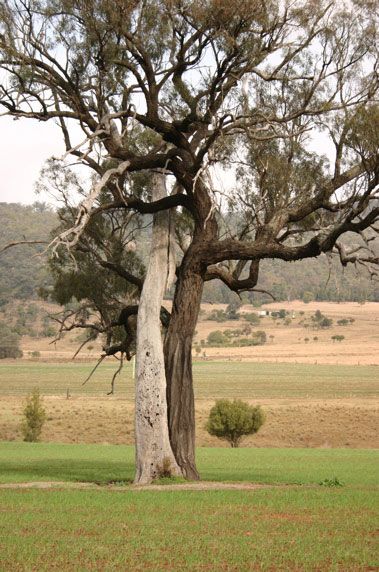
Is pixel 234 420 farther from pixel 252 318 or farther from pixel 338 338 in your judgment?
pixel 252 318

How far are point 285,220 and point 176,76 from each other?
3.74 m

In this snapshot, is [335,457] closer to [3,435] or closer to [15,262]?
[3,435]

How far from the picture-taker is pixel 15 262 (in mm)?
133125

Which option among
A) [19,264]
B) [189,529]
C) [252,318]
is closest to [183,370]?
[189,529]

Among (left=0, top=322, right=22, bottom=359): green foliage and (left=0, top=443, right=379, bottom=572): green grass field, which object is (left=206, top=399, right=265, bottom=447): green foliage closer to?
(left=0, top=443, right=379, bottom=572): green grass field

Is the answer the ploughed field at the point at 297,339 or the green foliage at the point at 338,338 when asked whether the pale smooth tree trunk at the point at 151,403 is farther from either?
the green foliage at the point at 338,338

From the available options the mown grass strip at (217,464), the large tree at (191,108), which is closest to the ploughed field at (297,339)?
the mown grass strip at (217,464)

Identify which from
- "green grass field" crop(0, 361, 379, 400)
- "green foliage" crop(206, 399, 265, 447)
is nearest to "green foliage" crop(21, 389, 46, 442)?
"green foliage" crop(206, 399, 265, 447)

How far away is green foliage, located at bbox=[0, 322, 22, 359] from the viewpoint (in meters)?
120

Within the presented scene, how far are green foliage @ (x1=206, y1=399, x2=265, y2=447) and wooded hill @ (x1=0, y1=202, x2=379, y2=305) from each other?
79636 millimetres

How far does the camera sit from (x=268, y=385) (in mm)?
83938

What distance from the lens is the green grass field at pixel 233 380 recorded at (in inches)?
2906

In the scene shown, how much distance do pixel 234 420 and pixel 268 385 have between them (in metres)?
43.5

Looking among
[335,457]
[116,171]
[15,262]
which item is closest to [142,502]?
[116,171]
